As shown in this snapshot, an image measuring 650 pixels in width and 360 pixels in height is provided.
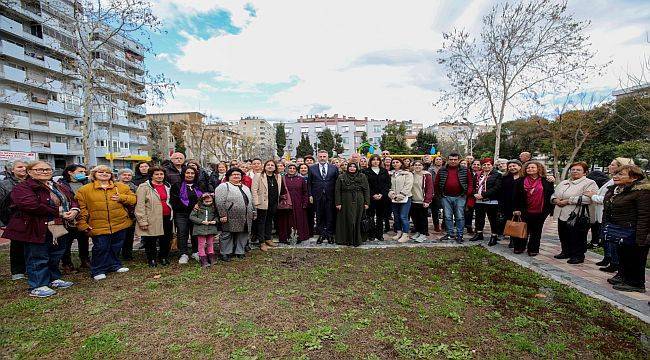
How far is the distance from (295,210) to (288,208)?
0.41 metres

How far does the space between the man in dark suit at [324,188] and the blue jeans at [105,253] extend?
12.6 feet

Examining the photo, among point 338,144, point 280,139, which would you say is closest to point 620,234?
point 338,144

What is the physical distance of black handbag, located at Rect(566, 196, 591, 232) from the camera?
209 inches

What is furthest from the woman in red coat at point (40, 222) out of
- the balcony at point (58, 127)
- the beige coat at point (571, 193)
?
the balcony at point (58, 127)

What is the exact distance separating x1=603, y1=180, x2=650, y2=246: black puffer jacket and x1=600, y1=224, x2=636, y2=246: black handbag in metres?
0.06

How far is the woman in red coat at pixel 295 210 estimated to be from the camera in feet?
23.2

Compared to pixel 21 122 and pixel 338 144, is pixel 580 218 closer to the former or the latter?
pixel 21 122

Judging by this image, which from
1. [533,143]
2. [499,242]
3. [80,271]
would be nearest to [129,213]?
[80,271]

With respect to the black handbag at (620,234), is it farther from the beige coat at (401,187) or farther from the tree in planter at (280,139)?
the tree in planter at (280,139)

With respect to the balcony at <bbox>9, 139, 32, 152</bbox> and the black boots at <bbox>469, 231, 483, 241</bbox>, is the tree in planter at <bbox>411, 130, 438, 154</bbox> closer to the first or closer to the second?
the black boots at <bbox>469, 231, 483, 241</bbox>

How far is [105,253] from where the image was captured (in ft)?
16.4

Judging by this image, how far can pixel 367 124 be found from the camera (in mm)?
80875

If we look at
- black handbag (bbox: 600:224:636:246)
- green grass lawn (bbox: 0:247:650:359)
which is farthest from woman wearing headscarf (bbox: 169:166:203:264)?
black handbag (bbox: 600:224:636:246)

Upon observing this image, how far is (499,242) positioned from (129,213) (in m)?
7.78
